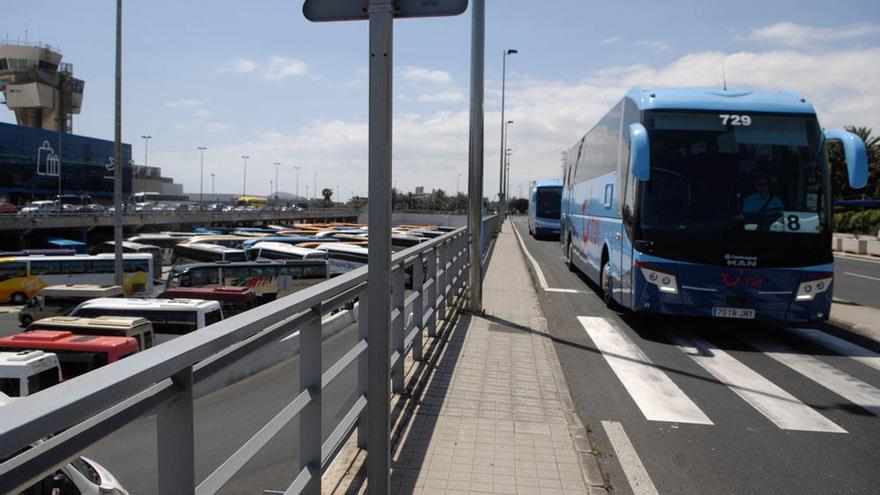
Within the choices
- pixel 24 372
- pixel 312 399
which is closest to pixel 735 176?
pixel 312 399

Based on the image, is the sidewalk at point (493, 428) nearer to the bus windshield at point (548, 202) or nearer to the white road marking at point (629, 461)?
the white road marking at point (629, 461)

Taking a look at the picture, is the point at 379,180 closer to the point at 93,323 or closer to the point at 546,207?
the point at 93,323

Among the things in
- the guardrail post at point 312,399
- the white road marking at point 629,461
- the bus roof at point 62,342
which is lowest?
the bus roof at point 62,342

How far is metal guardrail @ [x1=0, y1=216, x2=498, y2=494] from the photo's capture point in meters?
1.23

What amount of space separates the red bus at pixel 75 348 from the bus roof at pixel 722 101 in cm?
1090

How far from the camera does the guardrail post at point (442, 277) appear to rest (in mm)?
8492

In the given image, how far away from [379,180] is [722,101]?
7274 millimetres

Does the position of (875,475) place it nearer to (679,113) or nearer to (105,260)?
(679,113)

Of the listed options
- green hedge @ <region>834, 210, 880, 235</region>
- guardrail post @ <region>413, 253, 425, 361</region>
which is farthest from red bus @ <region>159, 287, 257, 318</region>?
green hedge @ <region>834, 210, 880, 235</region>

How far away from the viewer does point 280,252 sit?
2969 centimetres

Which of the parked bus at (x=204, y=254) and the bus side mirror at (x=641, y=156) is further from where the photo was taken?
the parked bus at (x=204, y=254)

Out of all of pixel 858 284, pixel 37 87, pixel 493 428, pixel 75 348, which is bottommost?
pixel 75 348

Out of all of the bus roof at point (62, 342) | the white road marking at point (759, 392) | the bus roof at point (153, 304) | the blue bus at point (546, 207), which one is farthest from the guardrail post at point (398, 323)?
the blue bus at point (546, 207)

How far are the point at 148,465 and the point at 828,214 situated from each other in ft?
29.2
